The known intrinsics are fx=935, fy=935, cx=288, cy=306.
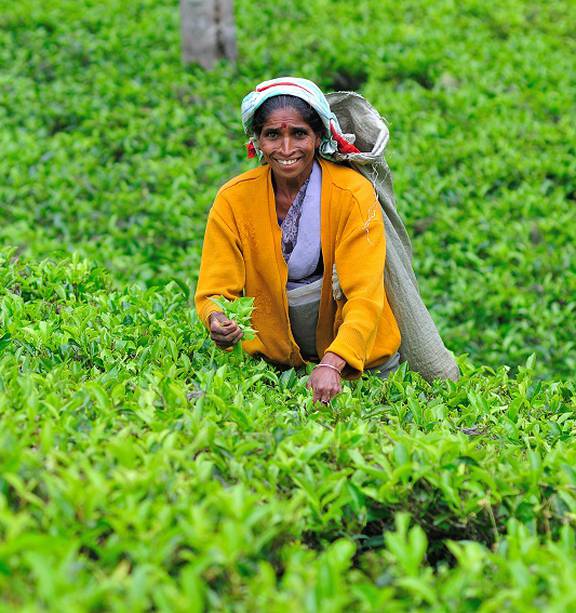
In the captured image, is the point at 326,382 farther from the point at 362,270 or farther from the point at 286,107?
the point at 286,107

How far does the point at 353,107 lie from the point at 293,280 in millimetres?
718

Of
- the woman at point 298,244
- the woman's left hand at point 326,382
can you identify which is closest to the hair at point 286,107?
the woman at point 298,244

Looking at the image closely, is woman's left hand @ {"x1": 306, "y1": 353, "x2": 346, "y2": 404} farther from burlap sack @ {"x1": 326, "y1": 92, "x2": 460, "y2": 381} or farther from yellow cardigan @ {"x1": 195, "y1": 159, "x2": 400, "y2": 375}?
burlap sack @ {"x1": 326, "y1": 92, "x2": 460, "y2": 381}

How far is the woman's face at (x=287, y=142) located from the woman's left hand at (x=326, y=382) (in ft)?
2.38

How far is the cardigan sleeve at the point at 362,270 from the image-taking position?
126 inches

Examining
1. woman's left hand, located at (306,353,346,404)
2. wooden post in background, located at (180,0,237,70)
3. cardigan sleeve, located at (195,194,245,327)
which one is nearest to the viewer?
woman's left hand, located at (306,353,346,404)

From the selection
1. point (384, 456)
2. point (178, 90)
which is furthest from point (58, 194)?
point (384, 456)

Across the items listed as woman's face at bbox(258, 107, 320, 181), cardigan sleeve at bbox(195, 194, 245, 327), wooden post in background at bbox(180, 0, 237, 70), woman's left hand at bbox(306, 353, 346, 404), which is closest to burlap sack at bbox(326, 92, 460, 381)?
woman's face at bbox(258, 107, 320, 181)

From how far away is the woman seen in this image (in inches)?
129

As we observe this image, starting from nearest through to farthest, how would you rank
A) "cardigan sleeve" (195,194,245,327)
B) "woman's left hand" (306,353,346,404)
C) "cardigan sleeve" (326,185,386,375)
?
"woman's left hand" (306,353,346,404) → "cardigan sleeve" (326,185,386,375) → "cardigan sleeve" (195,194,245,327)

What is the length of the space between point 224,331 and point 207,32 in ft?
17.6

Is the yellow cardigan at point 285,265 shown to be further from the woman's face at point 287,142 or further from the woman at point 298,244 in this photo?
the woman's face at point 287,142

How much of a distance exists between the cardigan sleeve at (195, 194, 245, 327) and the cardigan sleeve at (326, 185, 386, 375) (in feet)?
1.26

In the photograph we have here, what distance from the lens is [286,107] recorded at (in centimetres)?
329
